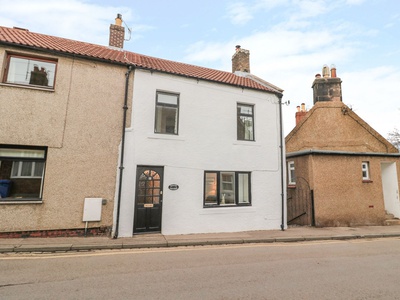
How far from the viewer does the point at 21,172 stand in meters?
7.52

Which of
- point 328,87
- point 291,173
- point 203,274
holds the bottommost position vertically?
point 203,274

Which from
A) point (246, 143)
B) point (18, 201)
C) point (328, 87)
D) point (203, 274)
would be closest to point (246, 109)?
point (246, 143)

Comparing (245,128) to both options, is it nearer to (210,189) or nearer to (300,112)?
(210,189)

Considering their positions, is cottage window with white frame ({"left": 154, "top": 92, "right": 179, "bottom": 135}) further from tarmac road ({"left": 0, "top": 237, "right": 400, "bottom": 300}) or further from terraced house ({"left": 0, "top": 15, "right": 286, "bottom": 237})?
tarmac road ({"left": 0, "top": 237, "right": 400, "bottom": 300})

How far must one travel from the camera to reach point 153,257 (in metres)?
6.09

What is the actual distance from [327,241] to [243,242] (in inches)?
132

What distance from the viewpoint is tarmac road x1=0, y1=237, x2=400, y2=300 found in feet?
13.3

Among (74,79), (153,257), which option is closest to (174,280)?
(153,257)

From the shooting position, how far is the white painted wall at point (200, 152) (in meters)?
8.65

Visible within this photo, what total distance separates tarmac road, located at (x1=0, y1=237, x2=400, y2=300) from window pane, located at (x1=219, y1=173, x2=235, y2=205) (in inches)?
109

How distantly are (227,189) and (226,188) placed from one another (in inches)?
2.5

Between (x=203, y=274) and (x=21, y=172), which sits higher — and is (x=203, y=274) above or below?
below

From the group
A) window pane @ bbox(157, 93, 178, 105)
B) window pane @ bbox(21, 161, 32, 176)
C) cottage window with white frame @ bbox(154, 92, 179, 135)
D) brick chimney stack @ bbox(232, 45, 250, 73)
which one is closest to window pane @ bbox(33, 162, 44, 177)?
window pane @ bbox(21, 161, 32, 176)

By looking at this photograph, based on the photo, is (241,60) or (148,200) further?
(241,60)
